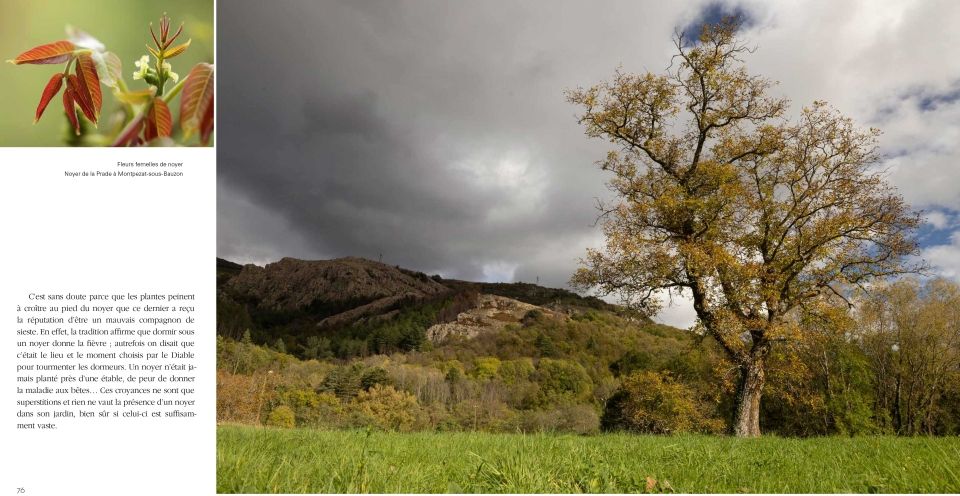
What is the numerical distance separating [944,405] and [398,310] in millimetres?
154101

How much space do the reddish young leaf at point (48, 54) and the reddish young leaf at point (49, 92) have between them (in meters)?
0.15

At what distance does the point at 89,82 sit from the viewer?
4043mm

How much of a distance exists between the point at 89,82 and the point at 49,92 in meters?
0.36

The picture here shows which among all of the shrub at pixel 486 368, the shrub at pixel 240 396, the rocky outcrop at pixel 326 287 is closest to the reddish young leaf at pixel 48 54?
the shrub at pixel 240 396

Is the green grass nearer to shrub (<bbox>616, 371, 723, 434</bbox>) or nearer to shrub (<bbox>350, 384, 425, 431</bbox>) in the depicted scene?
shrub (<bbox>616, 371, 723, 434</bbox>)

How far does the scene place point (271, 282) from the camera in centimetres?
18838

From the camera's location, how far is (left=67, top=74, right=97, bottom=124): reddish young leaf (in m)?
4.05

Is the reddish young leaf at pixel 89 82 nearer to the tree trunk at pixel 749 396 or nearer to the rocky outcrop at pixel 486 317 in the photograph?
the tree trunk at pixel 749 396

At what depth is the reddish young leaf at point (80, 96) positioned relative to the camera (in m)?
4.05

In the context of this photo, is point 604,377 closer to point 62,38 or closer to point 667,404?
point 667,404

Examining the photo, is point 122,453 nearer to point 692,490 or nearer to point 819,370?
point 692,490

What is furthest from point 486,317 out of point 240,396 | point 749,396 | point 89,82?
point 89,82

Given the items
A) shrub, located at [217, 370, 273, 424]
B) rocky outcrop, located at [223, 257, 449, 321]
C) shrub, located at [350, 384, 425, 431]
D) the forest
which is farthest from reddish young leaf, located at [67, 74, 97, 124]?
rocky outcrop, located at [223, 257, 449, 321]

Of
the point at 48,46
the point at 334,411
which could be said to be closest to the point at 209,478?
the point at 48,46
